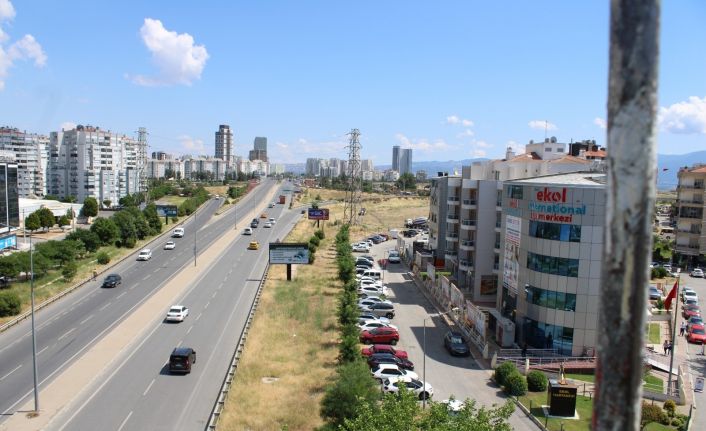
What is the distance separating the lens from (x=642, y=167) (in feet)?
11.3

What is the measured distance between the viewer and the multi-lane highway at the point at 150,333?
26141 mm

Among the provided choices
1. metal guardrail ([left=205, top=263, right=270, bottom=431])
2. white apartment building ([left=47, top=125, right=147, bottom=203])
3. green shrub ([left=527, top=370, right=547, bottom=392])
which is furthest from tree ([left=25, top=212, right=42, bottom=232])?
green shrub ([left=527, top=370, right=547, bottom=392])

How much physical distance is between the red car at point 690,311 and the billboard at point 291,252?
31707mm

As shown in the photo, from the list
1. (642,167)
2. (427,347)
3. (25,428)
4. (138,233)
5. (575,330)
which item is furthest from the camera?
(138,233)

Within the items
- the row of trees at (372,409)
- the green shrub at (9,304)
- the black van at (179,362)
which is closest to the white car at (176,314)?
the black van at (179,362)

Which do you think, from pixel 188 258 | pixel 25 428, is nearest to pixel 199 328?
pixel 25 428

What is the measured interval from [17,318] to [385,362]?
25344 millimetres

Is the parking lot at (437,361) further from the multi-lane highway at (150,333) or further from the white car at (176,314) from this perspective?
the white car at (176,314)

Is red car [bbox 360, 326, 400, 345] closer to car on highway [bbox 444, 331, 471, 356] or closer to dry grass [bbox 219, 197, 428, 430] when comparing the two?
dry grass [bbox 219, 197, 428, 430]

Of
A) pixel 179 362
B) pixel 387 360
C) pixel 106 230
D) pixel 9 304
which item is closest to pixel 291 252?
pixel 9 304

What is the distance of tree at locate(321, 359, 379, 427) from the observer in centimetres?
2091

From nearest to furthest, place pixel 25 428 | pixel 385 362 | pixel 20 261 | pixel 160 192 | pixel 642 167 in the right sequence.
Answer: pixel 642 167
pixel 25 428
pixel 385 362
pixel 20 261
pixel 160 192

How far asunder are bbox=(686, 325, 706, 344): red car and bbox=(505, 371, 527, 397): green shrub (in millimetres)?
18581

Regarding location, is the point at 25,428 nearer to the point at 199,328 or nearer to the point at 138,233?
the point at 199,328
